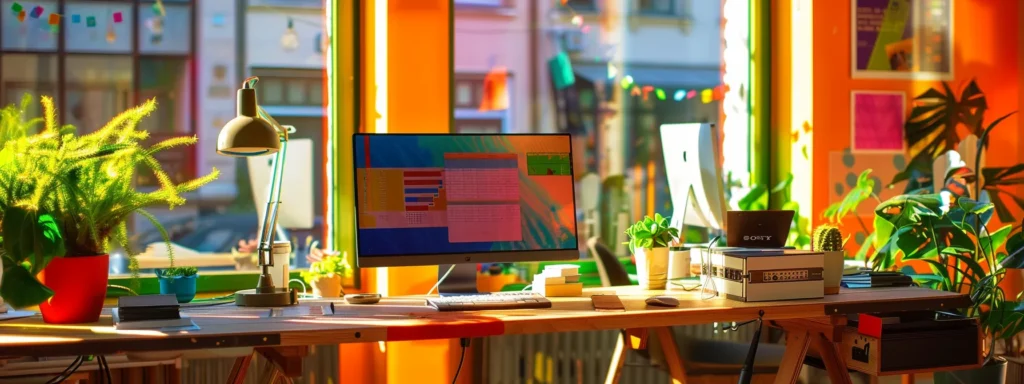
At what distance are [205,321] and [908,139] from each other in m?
3.19

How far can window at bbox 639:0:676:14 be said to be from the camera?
4.32 meters

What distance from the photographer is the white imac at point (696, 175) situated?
3.44 metres

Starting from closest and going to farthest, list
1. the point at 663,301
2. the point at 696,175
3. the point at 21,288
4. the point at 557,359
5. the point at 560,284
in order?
the point at 21,288 → the point at 663,301 → the point at 560,284 → the point at 696,175 → the point at 557,359

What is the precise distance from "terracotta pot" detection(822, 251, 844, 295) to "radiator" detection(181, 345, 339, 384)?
67.3 inches

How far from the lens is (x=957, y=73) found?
4.40 metres

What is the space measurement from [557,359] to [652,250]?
99 centimetres

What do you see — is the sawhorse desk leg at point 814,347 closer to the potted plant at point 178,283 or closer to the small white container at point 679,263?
the small white container at point 679,263

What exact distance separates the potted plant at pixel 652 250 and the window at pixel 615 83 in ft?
3.32

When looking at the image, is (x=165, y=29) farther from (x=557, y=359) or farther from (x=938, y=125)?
(x=938, y=125)

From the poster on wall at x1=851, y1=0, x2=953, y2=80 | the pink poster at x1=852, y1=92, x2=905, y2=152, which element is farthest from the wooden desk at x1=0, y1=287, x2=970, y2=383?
the poster on wall at x1=851, y1=0, x2=953, y2=80

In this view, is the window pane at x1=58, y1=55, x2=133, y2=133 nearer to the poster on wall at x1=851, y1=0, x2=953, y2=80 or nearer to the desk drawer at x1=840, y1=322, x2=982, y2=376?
the desk drawer at x1=840, y1=322, x2=982, y2=376

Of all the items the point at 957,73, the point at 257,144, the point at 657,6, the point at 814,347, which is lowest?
the point at 814,347

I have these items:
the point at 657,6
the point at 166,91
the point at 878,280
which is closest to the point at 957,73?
the point at 657,6

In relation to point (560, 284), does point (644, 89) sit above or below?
above
